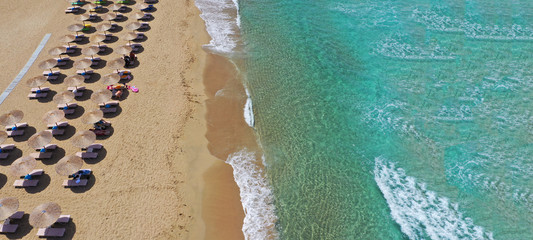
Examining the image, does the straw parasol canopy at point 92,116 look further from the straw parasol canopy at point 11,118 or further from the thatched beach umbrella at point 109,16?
the thatched beach umbrella at point 109,16

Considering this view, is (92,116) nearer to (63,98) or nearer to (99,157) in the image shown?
(99,157)

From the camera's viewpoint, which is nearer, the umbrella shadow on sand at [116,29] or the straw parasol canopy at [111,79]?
the straw parasol canopy at [111,79]

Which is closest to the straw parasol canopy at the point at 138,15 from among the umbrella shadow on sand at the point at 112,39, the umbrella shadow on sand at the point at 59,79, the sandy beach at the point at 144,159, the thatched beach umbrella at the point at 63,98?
the umbrella shadow on sand at the point at 112,39

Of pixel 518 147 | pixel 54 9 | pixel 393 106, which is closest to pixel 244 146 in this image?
pixel 393 106

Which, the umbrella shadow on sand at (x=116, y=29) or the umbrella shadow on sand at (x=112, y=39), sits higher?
the umbrella shadow on sand at (x=116, y=29)

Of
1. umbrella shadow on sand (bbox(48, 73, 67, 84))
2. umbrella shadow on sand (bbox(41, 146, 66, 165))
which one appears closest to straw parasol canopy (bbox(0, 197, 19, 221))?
umbrella shadow on sand (bbox(41, 146, 66, 165))

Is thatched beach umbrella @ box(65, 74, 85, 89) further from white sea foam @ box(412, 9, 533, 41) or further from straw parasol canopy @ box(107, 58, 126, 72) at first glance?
white sea foam @ box(412, 9, 533, 41)

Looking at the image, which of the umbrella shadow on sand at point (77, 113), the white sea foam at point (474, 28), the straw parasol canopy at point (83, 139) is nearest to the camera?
the straw parasol canopy at point (83, 139)
